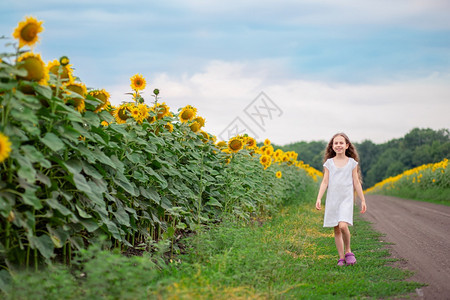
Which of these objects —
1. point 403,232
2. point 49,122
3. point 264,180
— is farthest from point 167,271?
point 403,232

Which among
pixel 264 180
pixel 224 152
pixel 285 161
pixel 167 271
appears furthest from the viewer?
pixel 285 161

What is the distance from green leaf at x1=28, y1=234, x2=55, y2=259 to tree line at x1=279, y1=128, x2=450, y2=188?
6226 centimetres

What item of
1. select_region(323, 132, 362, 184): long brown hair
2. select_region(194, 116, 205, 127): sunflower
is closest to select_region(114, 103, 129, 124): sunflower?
select_region(194, 116, 205, 127): sunflower

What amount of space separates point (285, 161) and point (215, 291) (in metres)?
11.1

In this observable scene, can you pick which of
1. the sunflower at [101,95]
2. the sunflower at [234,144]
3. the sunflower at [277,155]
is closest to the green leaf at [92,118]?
the sunflower at [101,95]

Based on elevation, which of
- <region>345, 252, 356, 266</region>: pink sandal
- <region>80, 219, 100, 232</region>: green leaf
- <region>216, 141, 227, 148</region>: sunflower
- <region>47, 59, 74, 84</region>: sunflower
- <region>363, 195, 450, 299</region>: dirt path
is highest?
<region>47, 59, 74, 84</region>: sunflower

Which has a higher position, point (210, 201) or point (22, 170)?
point (22, 170)

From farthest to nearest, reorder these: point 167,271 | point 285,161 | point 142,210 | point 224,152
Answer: point 285,161
point 224,152
point 142,210
point 167,271

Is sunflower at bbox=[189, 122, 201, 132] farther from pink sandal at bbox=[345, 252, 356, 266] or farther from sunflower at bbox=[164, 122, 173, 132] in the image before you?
pink sandal at bbox=[345, 252, 356, 266]

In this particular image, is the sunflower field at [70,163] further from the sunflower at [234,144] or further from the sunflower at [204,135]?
the sunflower at [234,144]

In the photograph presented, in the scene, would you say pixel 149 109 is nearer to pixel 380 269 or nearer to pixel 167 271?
pixel 167 271

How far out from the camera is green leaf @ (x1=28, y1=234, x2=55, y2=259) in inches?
142

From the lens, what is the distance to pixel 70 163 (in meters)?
4.04

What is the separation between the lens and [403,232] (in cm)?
971
